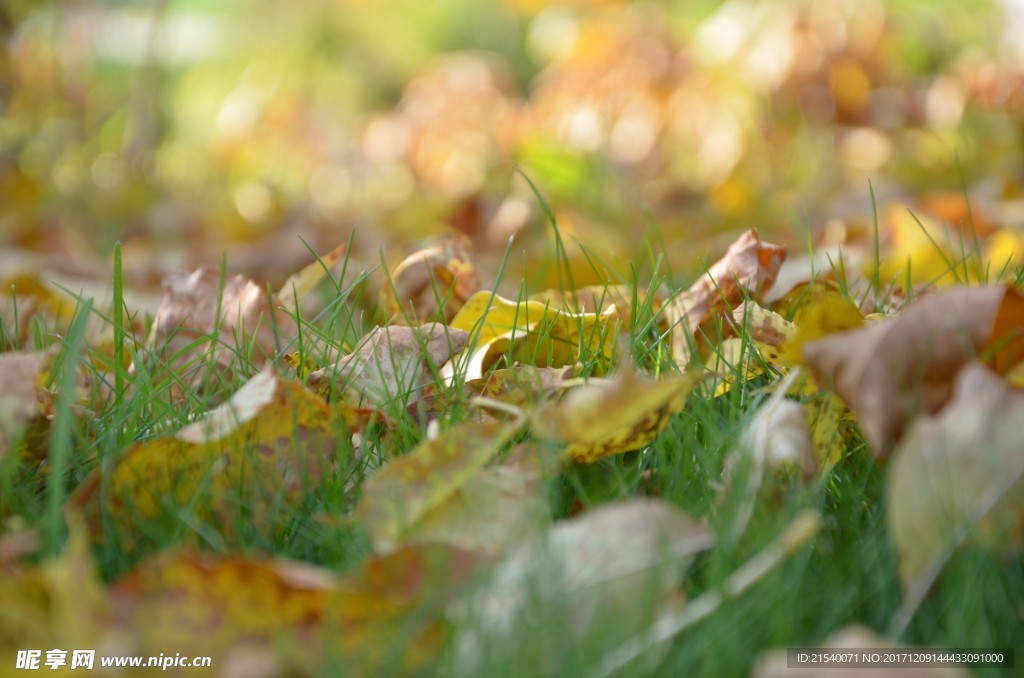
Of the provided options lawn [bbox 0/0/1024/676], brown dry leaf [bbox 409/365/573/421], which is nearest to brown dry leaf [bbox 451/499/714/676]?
lawn [bbox 0/0/1024/676]

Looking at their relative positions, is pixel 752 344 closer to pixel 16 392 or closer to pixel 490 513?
pixel 490 513

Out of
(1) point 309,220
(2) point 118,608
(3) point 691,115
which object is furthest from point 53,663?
(3) point 691,115

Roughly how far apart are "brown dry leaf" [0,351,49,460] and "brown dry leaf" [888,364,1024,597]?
23.9 inches

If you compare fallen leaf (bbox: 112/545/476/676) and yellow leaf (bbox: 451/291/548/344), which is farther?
yellow leaf (bbox: 451/291/548/344)

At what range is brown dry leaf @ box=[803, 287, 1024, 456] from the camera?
0.74 metres

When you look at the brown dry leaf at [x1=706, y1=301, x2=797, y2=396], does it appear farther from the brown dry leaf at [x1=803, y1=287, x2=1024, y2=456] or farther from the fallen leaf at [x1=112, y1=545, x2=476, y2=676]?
the fallen leaf at [x1=112, y1=545, x2=476, y2=676]

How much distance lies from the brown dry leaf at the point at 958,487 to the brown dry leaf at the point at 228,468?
43 centimetres

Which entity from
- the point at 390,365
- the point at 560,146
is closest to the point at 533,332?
the point at 390,365

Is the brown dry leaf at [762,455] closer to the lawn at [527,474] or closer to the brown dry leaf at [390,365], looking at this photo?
the lawn at [527,474]

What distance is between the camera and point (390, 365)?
3.34 ft

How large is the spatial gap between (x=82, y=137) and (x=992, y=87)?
2.86 meters

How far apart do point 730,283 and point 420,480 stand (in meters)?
0.49

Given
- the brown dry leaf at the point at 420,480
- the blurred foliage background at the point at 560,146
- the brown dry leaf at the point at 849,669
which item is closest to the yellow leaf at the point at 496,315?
the brown dry leaf at the point at 420,480

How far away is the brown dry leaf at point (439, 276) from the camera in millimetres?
1310
